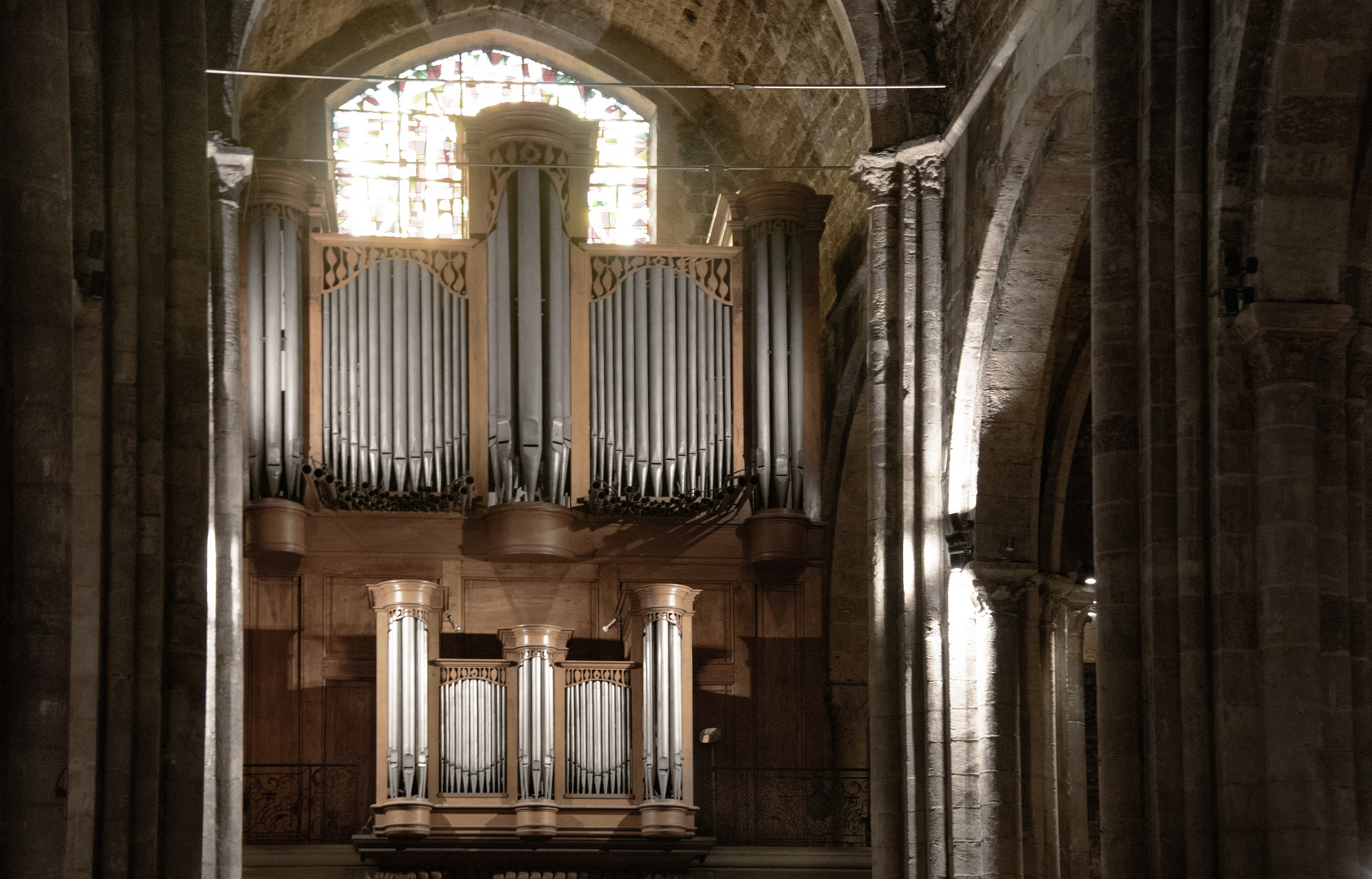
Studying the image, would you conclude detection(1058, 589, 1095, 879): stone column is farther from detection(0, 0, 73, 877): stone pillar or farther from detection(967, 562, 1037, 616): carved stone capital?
detection(0, 0, 73, 877): stone pillar

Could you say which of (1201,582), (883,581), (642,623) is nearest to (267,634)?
(642,623)

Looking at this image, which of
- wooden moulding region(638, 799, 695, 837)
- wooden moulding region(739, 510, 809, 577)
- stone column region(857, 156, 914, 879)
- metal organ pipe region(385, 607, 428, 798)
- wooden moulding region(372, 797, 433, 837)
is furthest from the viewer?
wooden moulding region(739, 510, 809, 577)

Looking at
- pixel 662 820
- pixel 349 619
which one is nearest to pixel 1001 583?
pixel 662 820

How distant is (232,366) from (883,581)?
16.4 ft

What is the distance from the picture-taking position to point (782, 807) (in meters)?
17.1

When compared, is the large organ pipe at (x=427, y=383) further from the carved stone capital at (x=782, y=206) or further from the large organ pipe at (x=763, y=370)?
the carved stone capital at (x=782, y=206)

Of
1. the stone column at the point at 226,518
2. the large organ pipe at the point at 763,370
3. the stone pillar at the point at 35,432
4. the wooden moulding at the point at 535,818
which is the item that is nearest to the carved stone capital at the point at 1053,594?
the large organ pipe at the point at 763,370

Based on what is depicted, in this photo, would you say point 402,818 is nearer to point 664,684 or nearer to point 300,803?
point 300,803

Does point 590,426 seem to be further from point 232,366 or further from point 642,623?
Answer: point 232,366

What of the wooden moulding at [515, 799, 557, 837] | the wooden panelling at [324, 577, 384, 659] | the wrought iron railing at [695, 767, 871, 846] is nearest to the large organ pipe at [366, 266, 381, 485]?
the wooden panelling at [324, 577, 384, 659]

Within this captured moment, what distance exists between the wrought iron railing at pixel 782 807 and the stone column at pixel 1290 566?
24.0 ft

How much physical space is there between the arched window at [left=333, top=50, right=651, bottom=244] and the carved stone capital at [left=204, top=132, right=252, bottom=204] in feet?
14.6

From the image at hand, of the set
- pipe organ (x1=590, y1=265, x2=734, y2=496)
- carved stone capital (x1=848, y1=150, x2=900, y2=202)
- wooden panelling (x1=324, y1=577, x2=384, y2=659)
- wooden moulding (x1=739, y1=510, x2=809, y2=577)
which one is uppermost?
carved stone capital (x1=848, y1=150, x2=900, y2=202)

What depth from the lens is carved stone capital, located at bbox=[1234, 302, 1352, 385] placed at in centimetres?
1035
